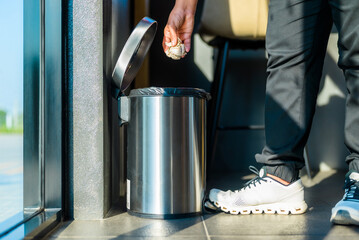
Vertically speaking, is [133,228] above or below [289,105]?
below

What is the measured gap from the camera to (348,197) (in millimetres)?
982

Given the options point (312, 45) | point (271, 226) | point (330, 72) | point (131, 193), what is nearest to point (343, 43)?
point (312, 45)

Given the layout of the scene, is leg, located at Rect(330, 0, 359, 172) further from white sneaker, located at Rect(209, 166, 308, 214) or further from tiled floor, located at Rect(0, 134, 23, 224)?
tiled floor, located at Rect(0, 134, 23, 224)

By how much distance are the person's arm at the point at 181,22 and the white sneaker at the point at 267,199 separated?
434 mm

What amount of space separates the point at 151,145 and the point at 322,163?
1233mm

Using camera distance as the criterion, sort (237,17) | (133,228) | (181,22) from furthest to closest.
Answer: (237,17) < (181,22) < (133,228)

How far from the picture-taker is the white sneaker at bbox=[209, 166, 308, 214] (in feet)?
3.47

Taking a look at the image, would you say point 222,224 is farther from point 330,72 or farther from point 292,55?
point 330,72

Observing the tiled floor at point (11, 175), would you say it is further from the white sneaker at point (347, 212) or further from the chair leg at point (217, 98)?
the chair leg at point (217, 98)

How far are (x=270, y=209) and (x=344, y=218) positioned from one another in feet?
0.67

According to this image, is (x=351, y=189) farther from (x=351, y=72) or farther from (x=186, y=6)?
(x=186, y=6)

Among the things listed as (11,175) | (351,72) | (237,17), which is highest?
(237,17)

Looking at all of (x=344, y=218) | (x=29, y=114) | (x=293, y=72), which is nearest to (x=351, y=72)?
(x=293, y=72)

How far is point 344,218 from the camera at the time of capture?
91 centimetres
